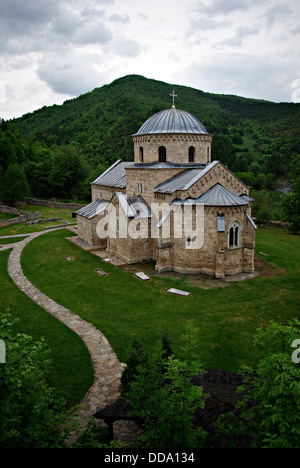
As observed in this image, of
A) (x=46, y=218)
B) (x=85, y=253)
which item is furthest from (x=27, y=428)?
(x=46, y=218)

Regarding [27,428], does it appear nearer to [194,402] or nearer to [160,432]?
[160,432]

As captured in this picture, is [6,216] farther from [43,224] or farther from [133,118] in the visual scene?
[133,118]

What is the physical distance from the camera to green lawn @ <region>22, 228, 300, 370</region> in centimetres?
1498

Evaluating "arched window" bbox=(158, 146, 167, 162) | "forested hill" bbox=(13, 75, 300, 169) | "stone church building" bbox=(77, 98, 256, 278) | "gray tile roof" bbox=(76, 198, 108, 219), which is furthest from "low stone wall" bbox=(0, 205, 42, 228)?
"forested hill" bbox=(13, 75, 300, 169)

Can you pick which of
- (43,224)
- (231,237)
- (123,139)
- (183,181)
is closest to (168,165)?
(183,181)

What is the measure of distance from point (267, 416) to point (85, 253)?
2375 cm

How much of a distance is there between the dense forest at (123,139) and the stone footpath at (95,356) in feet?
63.4

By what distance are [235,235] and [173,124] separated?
10.4m

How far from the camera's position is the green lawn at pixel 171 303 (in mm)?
14977

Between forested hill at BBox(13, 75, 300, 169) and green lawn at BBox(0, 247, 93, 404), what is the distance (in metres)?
55.4

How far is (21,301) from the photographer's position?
63.1 ft

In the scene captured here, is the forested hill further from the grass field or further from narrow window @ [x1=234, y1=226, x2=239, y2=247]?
narrow window @ [x1=234, y1=226, x2=239, y2=247]

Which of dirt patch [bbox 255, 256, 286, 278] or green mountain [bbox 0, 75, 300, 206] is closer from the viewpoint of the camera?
dirt patch [bbox 255, 256, 286, 278]

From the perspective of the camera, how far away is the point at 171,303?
19.0 metres
